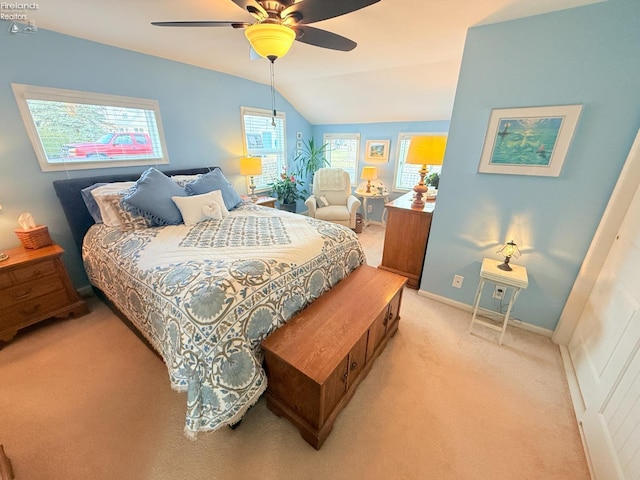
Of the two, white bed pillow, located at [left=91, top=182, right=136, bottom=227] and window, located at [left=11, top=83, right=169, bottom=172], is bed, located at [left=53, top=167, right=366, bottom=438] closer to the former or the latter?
white bed pillow, located at [left=91, top=182, right=136, bottom=227]

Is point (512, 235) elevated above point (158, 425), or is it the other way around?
Result: point (512, 235)

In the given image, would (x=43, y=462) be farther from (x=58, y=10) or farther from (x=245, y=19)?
(x=245, y=19)

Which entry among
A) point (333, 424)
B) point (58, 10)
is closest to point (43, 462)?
point (333, 424)

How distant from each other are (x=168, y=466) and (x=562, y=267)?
2.82 metres

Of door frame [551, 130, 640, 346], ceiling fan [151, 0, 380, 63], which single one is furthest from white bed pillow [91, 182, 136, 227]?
door frame [551, 130, 640, 346]

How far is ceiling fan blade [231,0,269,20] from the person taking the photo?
121 centimetres

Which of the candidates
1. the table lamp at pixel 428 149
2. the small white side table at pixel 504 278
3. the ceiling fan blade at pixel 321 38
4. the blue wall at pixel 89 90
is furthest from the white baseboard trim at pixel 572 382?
the blue wall at pixel 89 90

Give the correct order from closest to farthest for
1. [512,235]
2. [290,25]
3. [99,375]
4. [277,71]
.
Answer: [290,25] < [99,375] < [512,235] < [277,71]

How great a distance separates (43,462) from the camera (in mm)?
1207

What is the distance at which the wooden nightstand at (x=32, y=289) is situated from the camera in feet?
5.84

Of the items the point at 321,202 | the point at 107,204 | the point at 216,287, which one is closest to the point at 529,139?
the point at 216,287

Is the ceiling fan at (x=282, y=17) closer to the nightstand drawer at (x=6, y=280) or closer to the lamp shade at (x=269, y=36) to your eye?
the lamp shade at (x=269, y=36)

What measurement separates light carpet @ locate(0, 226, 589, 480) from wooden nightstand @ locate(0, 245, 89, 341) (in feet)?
0.59

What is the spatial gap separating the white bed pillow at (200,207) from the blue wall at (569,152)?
2.05 meters
